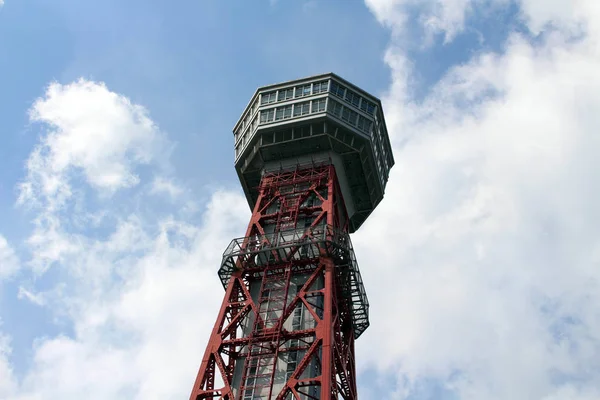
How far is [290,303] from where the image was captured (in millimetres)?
52188

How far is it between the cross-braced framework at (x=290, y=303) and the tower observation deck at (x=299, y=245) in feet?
0.29

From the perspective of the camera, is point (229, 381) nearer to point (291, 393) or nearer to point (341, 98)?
point (291, 393)

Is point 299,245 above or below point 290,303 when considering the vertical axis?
above

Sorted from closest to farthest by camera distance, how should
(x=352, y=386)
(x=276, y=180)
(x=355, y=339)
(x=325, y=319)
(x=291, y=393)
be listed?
(x=291, y=393) < (x=325, y=319) < (x=352, y=386) < (x=355, y=339) < (x=276, y=180)

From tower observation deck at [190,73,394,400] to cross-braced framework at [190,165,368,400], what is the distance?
3.5 inches

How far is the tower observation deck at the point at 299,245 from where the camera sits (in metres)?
47.8

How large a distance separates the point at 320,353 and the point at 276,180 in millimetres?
21189

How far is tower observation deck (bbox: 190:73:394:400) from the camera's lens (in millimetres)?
47812

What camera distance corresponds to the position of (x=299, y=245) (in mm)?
53906

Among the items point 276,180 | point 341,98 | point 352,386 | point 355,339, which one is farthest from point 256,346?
point 341,98

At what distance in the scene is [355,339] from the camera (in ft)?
194

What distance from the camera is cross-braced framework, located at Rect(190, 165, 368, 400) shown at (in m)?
46.9

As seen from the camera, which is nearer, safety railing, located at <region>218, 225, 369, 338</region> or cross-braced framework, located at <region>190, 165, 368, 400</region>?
cross-braced framework, located at <region>190, 165, 368, 400</region>

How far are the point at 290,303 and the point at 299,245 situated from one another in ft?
16.1
